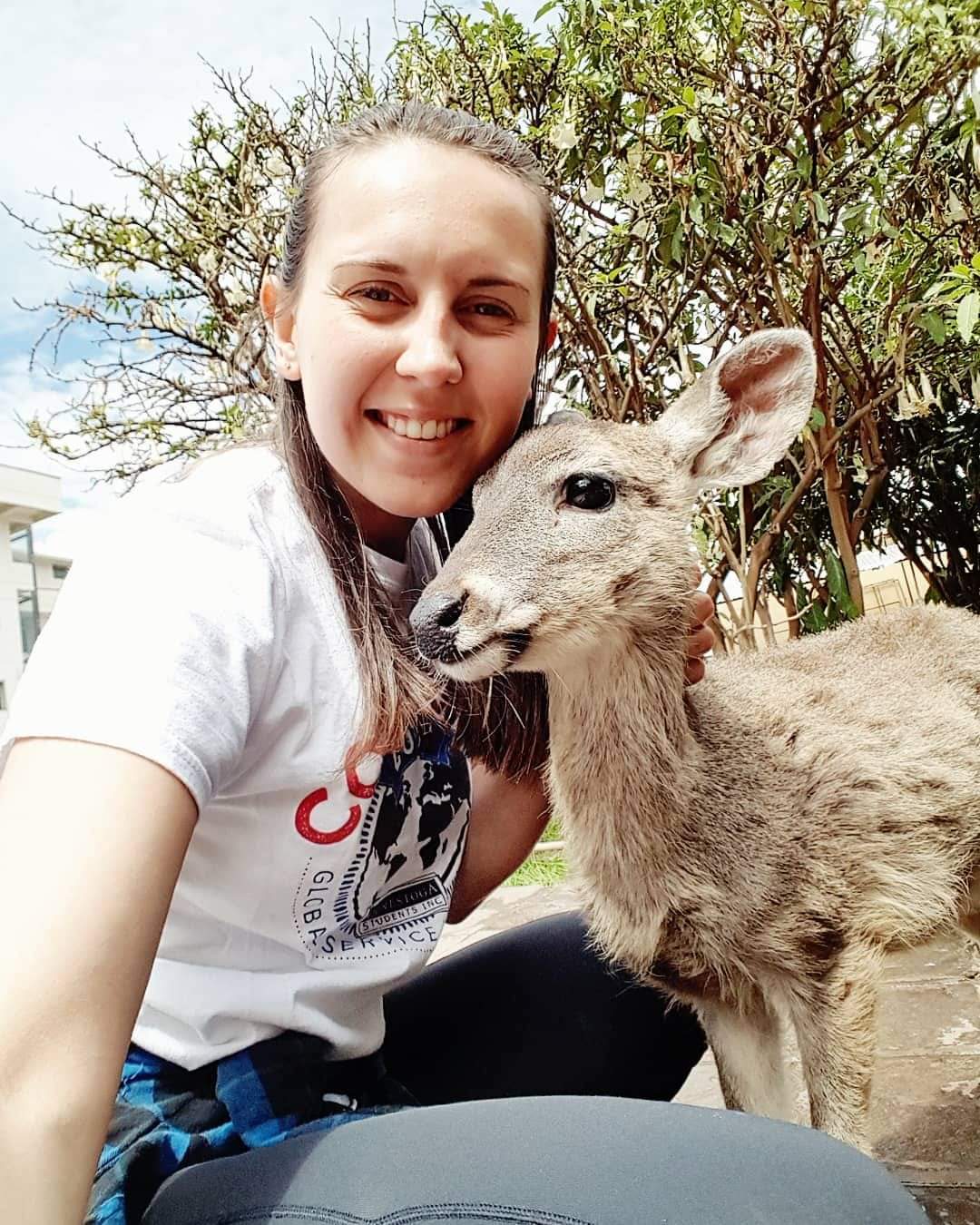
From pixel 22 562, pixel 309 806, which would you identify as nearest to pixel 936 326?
pixel 309 806

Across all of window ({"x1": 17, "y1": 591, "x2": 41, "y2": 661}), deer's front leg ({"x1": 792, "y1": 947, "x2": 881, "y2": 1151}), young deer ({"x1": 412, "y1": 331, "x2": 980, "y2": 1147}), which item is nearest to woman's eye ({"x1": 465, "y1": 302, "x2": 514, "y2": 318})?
young deer ({"x1": 412, "y1": 331, "x2": 980, "y2": 1147})

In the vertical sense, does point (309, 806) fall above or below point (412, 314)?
below

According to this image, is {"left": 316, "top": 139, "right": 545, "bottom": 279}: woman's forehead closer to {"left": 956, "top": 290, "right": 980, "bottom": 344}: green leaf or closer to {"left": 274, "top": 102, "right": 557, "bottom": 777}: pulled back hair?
{"left": 274, "top": 102, "right": 557, "bottom": 777}: pulled back hair

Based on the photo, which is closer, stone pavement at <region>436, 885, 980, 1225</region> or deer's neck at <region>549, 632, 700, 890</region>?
deer's neck at <region>549, 632, 700, 890</region>

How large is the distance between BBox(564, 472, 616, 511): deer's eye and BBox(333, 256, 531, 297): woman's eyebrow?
Answer: 33 cm

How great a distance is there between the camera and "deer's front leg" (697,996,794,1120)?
6.16ft

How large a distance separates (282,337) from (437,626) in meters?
0.60

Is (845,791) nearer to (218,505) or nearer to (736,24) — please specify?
(218,505)

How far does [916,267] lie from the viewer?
3586 mm

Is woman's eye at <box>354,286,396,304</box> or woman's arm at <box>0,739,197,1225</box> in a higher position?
woman's eye at <box>354,286,396,304</box>

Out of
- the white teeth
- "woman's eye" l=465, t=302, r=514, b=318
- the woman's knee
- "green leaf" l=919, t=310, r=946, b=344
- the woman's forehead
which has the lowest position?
the woman's knee

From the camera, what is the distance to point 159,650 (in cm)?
109

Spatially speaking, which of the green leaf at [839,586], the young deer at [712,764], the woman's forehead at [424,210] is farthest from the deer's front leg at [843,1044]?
the green leaf at [839,586]

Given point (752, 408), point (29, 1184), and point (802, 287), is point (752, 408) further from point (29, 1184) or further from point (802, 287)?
point (802, 287)
